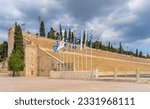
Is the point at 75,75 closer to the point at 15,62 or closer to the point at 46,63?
the point at 46,63

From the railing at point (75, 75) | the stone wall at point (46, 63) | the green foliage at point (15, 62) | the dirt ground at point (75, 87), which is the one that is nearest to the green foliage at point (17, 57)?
the green foliage at point (15, 62)

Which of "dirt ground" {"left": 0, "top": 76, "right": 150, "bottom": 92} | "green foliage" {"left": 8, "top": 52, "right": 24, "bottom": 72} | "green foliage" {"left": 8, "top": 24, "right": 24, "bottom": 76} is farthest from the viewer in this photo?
"green foliage" {"left": 8, "top": 24, "right": 24, "bottom": 76}

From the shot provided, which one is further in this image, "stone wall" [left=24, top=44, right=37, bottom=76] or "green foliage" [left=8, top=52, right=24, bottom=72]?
"stone wall" [left=24, top=44, right=37, bottom=76]

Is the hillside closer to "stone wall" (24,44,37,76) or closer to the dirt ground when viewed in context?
"stone wall" (24,44,37,76)

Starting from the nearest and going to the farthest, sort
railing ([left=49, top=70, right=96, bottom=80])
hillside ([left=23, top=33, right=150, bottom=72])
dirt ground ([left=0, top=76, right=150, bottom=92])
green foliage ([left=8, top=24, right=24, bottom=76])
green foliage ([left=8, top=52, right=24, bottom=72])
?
dirt ground ([left=0, top=76, right=150, bottom=92]) < railing ([left=49, top=70, right=96, bottom=80]) < green foliage ([left=8, top=52, right=24, bottom=72]) < green foliage ([left=8, top=24, right=24, bottom=76]) < hillside ([left=23, top=33, right=150, bottom=72])

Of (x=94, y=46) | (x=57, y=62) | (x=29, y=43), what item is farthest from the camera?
(x=94, y=46)

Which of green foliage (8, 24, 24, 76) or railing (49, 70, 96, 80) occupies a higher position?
green foliage (8, 24, 24, 76)

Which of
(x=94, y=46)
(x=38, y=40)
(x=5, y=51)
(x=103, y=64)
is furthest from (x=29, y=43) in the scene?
(x=94, y=46)

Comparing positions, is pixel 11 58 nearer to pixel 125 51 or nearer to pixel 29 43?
pixel 29 43

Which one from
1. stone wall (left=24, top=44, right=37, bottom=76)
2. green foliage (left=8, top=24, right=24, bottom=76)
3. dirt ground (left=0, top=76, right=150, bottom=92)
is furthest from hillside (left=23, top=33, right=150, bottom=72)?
dirt ground (left=0, top=76, right=150, bottom=92)

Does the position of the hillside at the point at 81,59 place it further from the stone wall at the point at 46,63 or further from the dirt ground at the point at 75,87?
the dirt ground at the point at 75,87

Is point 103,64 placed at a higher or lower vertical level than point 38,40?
lower

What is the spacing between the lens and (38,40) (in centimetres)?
6731

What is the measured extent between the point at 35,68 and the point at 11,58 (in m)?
6.47
